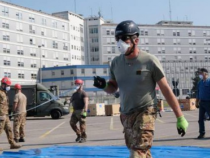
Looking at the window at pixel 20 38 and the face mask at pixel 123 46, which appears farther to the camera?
the window at pixel 20 38

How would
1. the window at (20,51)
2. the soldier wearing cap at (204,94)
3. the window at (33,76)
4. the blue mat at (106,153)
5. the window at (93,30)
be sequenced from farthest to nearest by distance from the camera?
the window at (93,30) < the window at (33,76) < the window at (20,51) < the soldier wearing cap at (204,94) < the blue mat at (106,153)

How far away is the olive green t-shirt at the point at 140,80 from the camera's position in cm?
434

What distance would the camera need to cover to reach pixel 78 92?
1194 centimetres

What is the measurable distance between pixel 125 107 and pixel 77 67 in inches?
3024

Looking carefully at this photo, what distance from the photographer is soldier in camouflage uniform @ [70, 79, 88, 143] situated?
1168 cm

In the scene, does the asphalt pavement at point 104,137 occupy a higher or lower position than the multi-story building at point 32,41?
lower

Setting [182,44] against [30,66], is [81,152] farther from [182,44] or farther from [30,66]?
[182,44]

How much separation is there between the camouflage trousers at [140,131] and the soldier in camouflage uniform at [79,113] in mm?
7320

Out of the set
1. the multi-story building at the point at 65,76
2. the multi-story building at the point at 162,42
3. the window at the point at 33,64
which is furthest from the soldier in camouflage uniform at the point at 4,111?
the multi-story building at the point at 162,42

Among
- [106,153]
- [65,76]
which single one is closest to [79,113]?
[106,153]

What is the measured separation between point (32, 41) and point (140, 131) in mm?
77615

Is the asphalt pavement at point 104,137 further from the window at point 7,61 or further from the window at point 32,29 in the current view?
the window at point 32,29

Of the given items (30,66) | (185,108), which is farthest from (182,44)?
(185,108)

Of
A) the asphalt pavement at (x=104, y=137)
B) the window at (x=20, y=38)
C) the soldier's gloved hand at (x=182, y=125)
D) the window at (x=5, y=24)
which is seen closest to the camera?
the soldier's gloved hand at (x=182, y=125)
